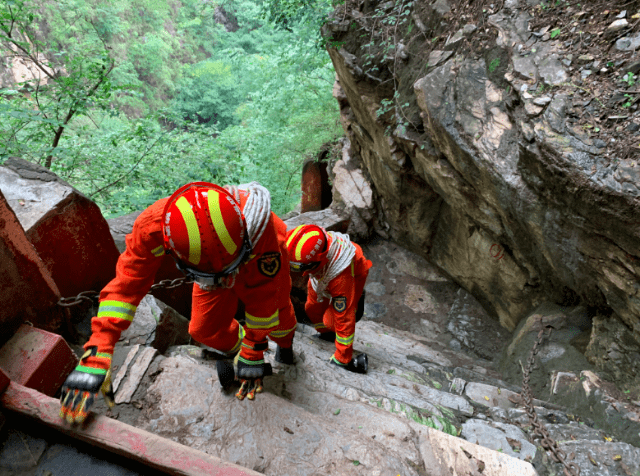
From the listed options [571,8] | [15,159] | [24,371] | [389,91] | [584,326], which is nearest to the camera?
[24,371]

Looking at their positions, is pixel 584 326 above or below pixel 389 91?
below

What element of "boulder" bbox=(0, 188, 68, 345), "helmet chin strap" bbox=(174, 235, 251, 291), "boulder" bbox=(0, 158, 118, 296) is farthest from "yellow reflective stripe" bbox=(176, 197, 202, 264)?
"boulder" bbox=(0, 158, 118, 296)

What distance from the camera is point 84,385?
4.84 feet

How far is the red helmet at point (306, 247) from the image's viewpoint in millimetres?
2836

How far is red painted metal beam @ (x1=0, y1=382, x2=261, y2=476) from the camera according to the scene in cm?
130

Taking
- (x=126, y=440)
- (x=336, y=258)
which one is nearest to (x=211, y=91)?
(x=336, y=258)

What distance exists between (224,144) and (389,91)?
9.31 feet

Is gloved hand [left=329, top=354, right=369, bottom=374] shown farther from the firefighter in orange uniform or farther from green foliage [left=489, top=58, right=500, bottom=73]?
green foliage [left=489, top=58, right=500, bottom=73]

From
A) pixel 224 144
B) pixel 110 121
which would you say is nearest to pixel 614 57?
pixel 224 144

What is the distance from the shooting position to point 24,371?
167cm

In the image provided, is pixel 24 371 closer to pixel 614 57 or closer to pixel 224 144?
pixel 614 57

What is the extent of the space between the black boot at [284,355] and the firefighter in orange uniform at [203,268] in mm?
624

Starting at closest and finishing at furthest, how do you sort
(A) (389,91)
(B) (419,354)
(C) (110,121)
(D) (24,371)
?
(D) (24,371) < (B) (419,354) < (A) (389,91) < (C) (110,121)

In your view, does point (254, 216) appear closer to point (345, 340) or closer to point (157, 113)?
point (345, 340)
